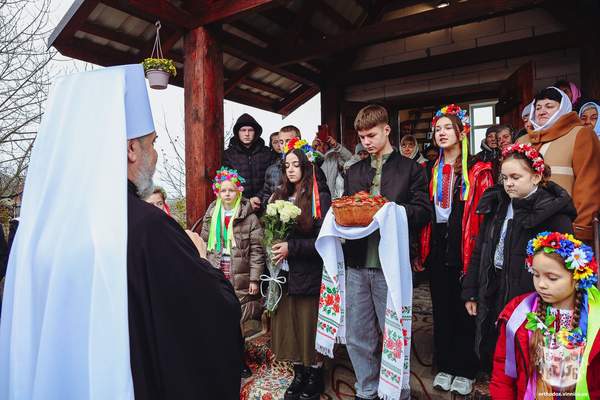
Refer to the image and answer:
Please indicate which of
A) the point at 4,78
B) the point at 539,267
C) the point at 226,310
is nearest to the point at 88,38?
the point at 226,310

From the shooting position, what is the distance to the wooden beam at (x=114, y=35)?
15.4 feet

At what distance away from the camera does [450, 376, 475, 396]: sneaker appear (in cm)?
268

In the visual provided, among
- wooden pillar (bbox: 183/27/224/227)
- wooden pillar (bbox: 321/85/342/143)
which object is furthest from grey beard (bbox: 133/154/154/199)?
wooden pillar (bbox: 321/85/342/143)

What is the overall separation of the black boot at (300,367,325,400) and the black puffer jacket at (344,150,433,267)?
0.97 meters

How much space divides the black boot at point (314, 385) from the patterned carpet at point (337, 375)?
0.23 feet

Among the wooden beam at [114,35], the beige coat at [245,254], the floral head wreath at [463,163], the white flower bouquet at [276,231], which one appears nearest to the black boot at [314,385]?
the white flower bouquet at [276,231]

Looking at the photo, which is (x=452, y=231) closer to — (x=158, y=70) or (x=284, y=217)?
(x=284, y=217)

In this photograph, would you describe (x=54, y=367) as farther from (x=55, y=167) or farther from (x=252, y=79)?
(x=252, y=79)

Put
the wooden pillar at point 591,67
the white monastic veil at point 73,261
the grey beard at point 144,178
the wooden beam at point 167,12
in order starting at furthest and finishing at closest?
1. the wooden pillar at point 591,67
2. the wooden beam at point 167,12
3. the grey beard at point 144,178
4. the white monastic veil at point 73,261

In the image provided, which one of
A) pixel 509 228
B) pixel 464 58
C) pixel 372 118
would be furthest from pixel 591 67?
pixel 509 228

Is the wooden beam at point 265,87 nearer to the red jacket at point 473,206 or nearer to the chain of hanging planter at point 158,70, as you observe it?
the chain of hanging planter at point 158,70

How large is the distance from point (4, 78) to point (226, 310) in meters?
11.1

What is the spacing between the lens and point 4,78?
30.8 ft

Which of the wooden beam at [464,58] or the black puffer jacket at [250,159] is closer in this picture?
the black puffer jacket at [250,159]
